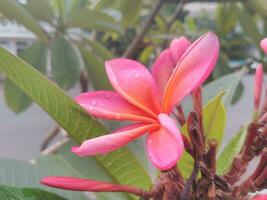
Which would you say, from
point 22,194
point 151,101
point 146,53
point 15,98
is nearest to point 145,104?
point 151,101

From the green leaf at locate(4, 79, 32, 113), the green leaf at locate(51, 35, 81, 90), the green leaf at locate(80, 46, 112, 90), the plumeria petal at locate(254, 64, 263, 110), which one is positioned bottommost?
the green leaf at locate(4, 79, 32, 113)

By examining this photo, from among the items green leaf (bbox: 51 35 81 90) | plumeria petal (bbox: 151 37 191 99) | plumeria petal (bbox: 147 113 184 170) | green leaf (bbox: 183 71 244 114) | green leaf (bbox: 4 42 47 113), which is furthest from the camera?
green leaf (bbox: 4 42 47 113)

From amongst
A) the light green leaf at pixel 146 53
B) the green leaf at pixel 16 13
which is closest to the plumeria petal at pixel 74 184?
the green leaf at pixel 16 13

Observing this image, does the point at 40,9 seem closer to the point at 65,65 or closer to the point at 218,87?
the point at 65,65

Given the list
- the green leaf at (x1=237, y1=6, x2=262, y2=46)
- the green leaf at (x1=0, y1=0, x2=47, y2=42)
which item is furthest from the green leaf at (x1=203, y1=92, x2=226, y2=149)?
the green leaf at (x1=237, y1=6, x2=262, y2=46)

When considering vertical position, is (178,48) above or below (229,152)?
above

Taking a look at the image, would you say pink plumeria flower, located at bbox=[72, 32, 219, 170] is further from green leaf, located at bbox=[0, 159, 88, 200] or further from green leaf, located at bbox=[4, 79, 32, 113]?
green leaf, located at bbox=[4, 79, 32, 113]

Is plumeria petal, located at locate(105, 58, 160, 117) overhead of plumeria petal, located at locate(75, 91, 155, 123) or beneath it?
overhead

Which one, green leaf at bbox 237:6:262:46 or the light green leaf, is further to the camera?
the light green leaf
